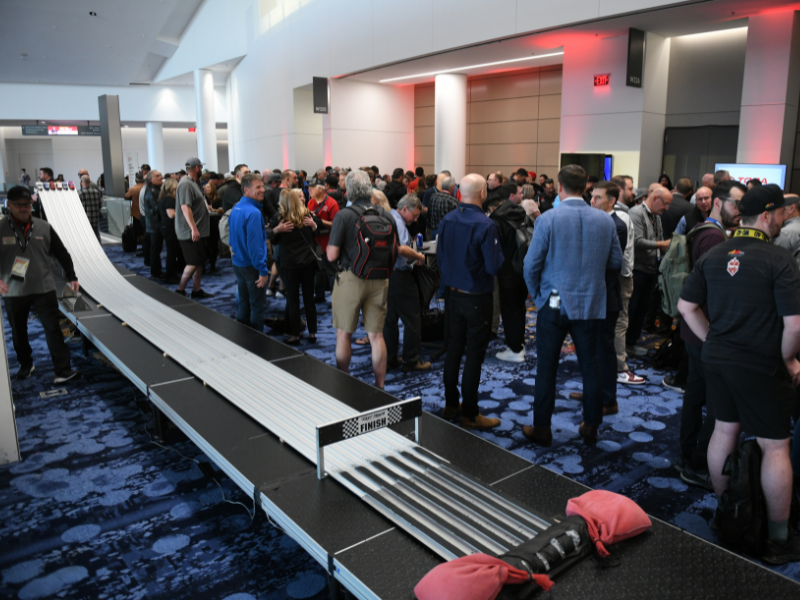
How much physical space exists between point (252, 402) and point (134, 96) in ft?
84.8

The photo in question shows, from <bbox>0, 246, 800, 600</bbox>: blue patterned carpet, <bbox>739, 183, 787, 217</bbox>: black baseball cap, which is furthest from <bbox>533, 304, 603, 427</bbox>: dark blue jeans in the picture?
<bbox>739, 183, 787, 217</bbox>: black baseball cap

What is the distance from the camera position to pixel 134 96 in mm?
25031

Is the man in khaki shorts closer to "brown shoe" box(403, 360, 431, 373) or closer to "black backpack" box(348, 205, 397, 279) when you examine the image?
"black backpack" box(348, 205, 397, 279)

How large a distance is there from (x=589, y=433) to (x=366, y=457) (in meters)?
1.66

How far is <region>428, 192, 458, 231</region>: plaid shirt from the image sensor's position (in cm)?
643

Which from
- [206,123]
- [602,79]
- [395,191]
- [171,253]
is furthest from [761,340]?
[206,123]

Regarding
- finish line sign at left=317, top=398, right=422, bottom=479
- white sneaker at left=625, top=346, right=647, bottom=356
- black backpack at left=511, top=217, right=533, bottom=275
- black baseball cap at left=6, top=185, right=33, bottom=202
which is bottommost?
white sneaker at left=625, top=346, right=647, bottom=356

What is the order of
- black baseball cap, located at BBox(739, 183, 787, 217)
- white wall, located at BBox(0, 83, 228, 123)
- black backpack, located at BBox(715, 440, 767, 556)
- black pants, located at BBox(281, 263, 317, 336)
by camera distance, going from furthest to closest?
white wall, located at BBox(0, 83, 228, 123) < black pants, located at BBox(281, 263, 317, 336) < black backpack, located at BBox(715, 440, 767, 556) < black baseball cap, located at BBox(739, 183, 787, 217)

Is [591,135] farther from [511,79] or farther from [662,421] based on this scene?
[662,421]

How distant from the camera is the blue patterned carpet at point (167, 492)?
8.05 feet

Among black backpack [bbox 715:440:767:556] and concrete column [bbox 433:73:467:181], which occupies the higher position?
concrete column [bbox 433:73:467:181]

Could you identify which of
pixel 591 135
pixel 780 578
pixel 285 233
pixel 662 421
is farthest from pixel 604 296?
pixel 591 135

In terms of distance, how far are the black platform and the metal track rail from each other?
0.19ft

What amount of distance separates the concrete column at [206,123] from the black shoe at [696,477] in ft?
61.7
